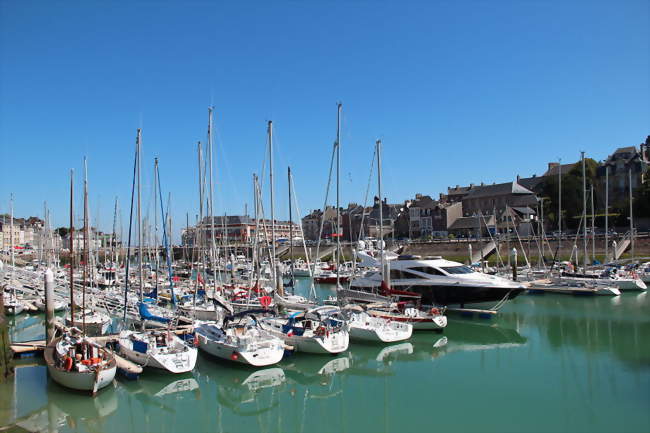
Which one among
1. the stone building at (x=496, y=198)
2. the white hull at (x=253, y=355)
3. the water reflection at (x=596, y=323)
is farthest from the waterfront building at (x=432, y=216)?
the white hull at (x=253, y=355)

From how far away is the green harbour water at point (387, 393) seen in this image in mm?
16062

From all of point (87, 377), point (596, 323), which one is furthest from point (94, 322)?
point (596, 323)

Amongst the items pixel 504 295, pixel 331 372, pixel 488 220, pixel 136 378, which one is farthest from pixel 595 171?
pixel 136 378

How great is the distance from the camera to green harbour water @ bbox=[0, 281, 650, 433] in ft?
52.7

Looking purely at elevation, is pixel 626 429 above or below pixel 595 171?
below

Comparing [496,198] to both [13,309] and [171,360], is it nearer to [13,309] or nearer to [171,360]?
[13,309]

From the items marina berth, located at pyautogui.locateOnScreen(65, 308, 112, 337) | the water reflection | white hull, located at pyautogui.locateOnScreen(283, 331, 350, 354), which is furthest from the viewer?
marina berth, located at pyautogui.locateOnScreen(65, 308, 112, 337)

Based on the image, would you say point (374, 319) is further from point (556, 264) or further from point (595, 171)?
point (595, 171)

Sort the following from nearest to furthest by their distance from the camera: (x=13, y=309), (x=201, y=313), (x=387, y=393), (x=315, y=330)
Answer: (x=387, y=393)
(x=315, y=330)
(x=201, y=313)
(x=13, y=309)

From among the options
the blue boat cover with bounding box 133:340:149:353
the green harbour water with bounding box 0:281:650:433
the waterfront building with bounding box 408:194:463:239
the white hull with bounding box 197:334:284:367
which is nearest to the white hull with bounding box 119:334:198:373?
the blue boat cover with bounding box 133:340:149:353

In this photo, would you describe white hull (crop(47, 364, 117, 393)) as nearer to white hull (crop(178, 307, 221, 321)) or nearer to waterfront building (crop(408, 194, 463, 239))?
white hull (crop(178, 307, 221, 321))

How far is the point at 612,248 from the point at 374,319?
45.8 m

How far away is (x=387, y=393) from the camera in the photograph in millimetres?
18781

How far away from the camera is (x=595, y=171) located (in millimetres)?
95500
